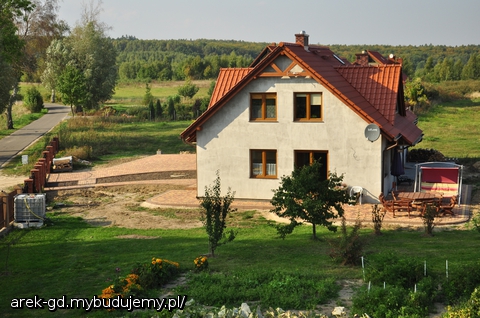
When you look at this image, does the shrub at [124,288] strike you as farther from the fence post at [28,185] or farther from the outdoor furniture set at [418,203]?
the fence post at [28,185]

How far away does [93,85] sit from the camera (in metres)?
57.8

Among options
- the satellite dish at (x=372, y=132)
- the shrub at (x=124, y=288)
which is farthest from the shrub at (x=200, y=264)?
the satellite dish at (x=372, y=132)

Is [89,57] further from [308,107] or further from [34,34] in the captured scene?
[308,107]

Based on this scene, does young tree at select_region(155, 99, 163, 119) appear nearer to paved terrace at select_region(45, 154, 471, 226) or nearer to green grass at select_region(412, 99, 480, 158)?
paved terrace at select_region(45, 154, 471, 226)

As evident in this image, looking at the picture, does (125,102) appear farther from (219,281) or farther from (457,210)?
(219,281)

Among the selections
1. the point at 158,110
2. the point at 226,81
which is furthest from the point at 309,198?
the point at 158,110

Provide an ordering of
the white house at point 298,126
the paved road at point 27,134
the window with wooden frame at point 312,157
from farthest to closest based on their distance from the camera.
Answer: the paved road at point 27,134
the window with wooden frame at point 312,157
the white house at point 298,126

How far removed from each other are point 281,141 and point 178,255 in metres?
8.64

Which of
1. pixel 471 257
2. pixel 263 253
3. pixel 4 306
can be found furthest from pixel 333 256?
pixel 4 306

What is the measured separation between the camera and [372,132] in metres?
22.0

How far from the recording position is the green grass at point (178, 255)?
13.2 m

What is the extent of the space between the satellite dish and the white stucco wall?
0.23 m

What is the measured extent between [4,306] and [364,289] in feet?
22.8

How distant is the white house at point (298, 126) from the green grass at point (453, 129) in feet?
36.8
